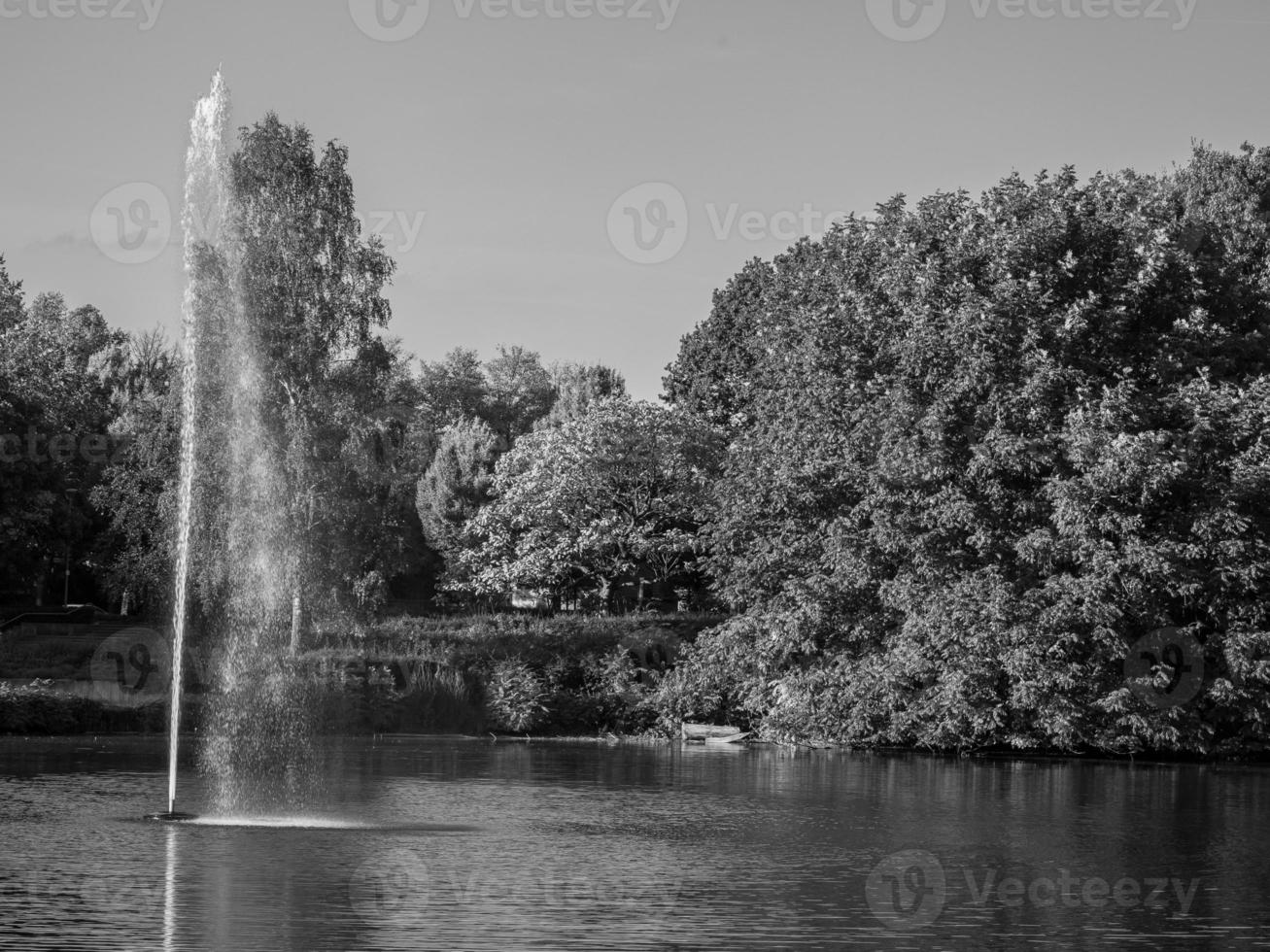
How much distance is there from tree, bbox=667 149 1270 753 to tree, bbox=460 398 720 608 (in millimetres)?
18837

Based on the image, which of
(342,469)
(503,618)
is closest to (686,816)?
(342,469)

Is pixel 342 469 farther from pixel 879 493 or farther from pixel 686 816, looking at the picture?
pixel 686 816

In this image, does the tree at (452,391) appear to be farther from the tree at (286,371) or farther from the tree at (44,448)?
the tree at (286,371)

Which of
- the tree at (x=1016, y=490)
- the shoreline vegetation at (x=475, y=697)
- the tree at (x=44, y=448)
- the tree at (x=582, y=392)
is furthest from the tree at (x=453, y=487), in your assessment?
the tree at (x=1016, y=490)

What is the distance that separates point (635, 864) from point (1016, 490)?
25.5 metres

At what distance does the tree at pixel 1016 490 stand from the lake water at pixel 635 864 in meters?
6.00

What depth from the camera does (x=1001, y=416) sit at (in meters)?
44.2

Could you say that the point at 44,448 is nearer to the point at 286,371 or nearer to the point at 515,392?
the point at 286,371

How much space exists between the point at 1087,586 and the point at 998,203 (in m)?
12.4

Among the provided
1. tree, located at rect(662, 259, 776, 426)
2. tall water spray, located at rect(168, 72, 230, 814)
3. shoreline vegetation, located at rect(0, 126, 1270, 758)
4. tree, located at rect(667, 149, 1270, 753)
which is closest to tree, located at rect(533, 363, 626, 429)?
tree, located at rect(662, 259, 776, 426)

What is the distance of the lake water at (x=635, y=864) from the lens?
695 inches

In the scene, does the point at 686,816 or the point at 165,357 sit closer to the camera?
the point at 686,816

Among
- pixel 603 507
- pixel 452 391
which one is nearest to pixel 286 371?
pixel 603 507

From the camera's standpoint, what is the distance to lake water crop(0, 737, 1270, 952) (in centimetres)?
1766
